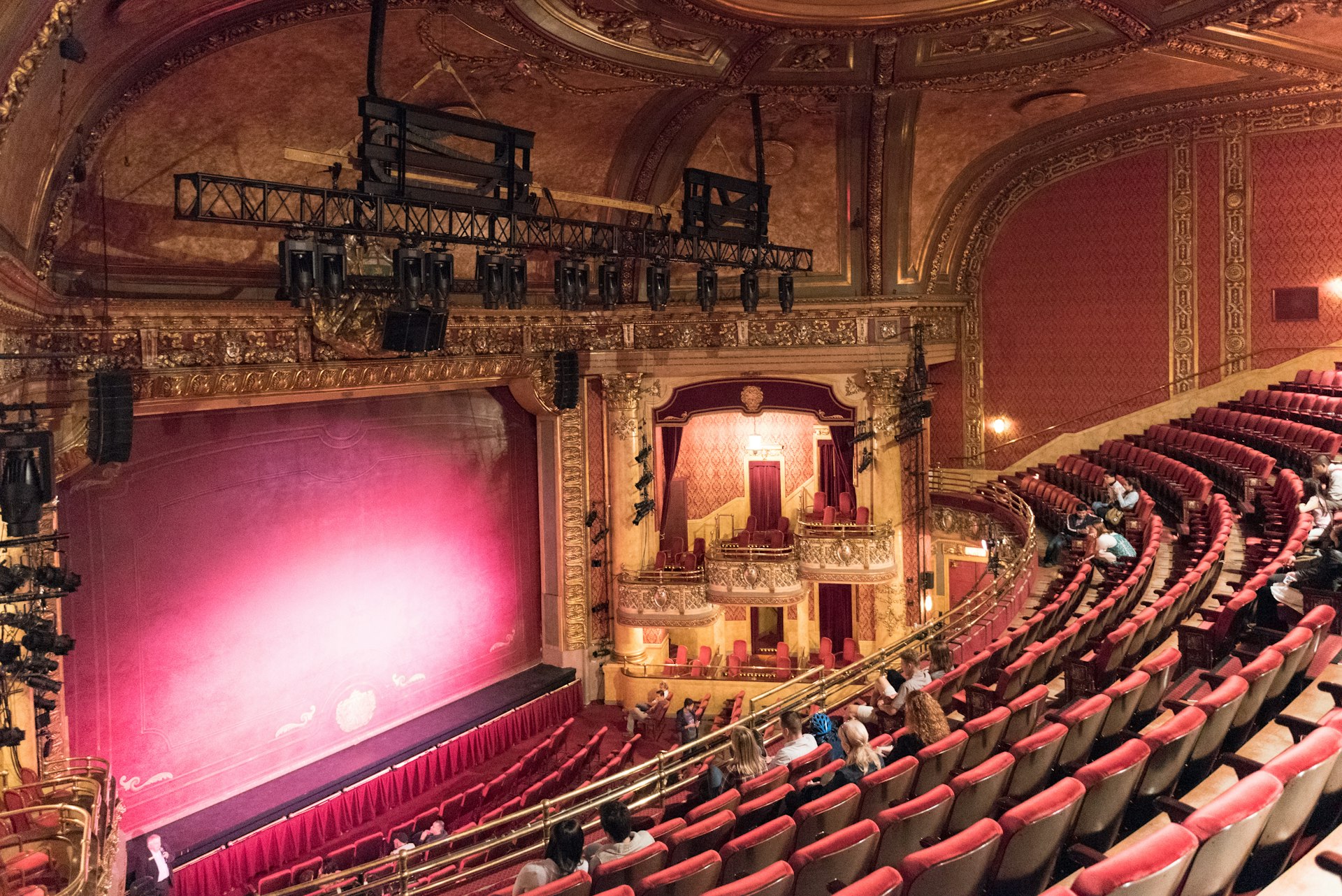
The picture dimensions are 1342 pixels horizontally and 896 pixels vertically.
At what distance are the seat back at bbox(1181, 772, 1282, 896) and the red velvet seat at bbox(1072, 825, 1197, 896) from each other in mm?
49

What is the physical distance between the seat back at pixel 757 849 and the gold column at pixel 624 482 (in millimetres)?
8345

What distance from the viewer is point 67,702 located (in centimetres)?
755

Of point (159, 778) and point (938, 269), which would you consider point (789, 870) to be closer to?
point (159, 778)

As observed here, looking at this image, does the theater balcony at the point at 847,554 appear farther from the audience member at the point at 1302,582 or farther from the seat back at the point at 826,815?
the seat back at the point at 826,815

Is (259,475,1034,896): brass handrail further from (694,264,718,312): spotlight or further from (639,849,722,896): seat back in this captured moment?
(694,264,718,312): spotlight

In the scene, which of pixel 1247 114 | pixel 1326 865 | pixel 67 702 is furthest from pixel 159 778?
pixel 1247 114

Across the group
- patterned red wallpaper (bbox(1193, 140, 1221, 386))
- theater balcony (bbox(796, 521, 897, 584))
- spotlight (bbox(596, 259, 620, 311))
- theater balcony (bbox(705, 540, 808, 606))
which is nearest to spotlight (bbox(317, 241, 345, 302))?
spotlight (bbox(596, 259, 620, 311))

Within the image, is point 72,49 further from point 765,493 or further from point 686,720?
point 765,493

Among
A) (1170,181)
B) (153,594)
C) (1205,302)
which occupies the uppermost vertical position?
(1170,181)

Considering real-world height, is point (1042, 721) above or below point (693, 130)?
Result: below

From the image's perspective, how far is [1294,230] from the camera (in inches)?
405

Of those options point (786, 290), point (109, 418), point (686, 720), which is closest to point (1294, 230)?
point (786, 290)

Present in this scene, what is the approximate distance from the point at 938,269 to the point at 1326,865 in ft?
31.7

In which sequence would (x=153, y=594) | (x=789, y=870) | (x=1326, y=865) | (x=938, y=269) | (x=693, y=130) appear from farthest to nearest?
1. (x=938, y=269)
2. (x=693, y=130)
3. (x=153, y=594)
4. (x=789, y=870)
5. (x=1326, y=865)
